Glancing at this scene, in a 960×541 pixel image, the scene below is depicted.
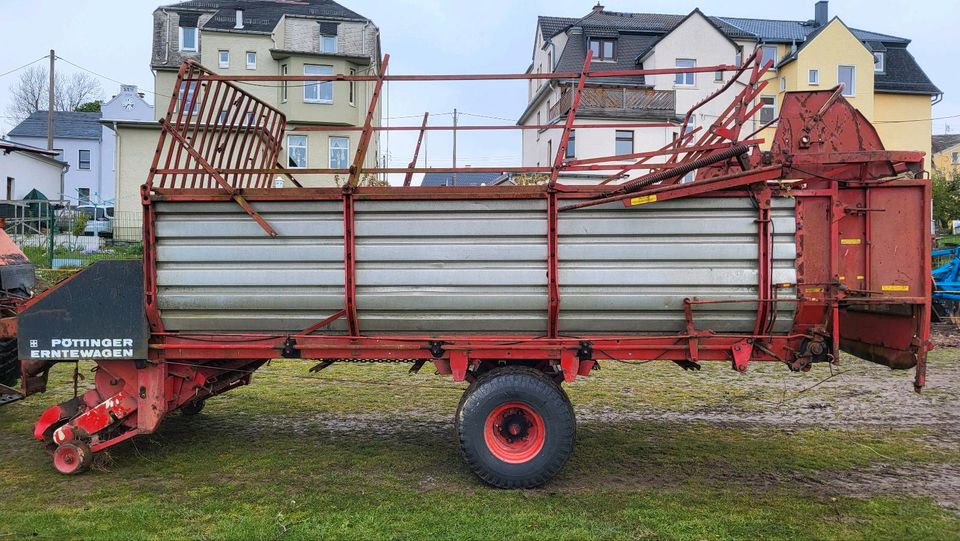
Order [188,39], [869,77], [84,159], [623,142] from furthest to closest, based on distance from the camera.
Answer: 1. [84,159]
2. [869,77]
3. [188,39]
4. [623,142]

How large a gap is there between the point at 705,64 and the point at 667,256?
28.8 m

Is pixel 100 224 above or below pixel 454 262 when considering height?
above

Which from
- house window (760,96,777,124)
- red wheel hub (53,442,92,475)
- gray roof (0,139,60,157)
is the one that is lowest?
red wheel hub (53,442,92,475)

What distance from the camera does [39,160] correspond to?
38.2 meters

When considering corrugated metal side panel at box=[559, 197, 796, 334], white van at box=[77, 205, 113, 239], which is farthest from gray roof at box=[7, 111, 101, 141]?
corrugated metal side panel at box=[559, 197, 796, 334]

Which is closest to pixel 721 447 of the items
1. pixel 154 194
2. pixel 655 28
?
pixel 154 194

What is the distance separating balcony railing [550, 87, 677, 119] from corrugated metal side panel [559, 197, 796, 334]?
21582mm

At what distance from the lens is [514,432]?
559 cm

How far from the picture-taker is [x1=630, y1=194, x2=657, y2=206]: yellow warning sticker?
5277 millimetres

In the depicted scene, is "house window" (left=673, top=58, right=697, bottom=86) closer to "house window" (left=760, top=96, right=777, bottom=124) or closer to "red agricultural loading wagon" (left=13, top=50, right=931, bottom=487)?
"house window" (left=760, top=96, right=777, bottom=124)

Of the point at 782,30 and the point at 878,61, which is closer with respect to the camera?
the point at 878,61

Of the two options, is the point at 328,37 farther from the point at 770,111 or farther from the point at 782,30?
the point at 782,30

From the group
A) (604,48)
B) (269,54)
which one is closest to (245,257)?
(269,54)

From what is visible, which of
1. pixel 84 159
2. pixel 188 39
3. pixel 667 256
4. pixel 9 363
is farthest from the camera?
pixel 84 159
